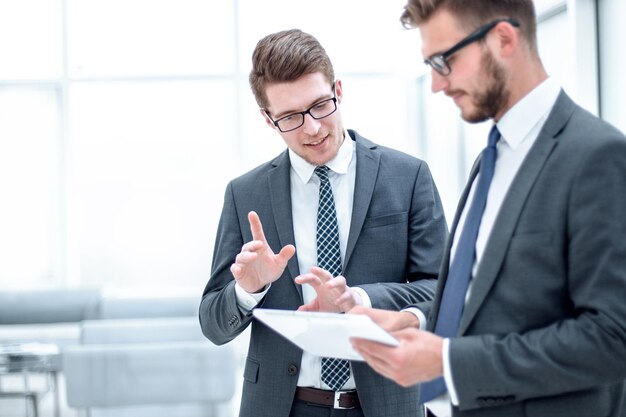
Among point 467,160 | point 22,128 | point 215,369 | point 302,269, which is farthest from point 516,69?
point 22,128

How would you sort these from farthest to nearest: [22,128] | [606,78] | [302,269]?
[22,128], [606,78], [302,269]

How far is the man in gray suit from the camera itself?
1598 mm

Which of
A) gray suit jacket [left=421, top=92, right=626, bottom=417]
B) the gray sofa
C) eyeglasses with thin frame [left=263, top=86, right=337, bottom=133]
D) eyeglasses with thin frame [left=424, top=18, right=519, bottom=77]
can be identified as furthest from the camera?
the gray sofa

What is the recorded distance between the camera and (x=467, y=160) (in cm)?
558

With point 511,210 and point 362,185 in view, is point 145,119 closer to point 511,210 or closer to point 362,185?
point 362,185

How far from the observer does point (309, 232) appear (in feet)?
5.61

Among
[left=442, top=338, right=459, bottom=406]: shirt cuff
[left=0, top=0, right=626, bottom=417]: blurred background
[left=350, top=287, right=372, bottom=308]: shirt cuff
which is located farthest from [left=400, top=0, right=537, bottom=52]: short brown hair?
[left=0, top=0, right=626, bottom=417]: blurred background

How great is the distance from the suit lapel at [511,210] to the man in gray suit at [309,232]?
0.42 metres

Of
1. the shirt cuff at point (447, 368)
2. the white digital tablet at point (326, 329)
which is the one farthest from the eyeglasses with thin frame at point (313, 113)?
the shirt cuff at point (447, 368)

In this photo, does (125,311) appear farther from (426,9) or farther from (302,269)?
(426,9)

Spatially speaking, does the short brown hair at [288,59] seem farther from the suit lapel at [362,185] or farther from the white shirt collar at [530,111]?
the white shirt collar at [530,111]

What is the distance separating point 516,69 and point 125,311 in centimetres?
483

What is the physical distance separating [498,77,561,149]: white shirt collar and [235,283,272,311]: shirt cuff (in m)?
0.67

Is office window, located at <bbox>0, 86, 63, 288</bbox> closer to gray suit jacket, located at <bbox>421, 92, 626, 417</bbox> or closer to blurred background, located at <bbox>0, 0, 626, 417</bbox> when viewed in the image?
blurred background, located at <bbox>0, 0, 626, 417</bbox>
